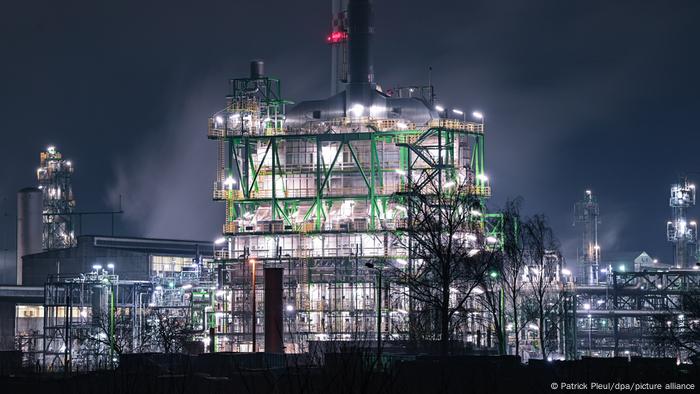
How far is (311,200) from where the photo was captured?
106875mm

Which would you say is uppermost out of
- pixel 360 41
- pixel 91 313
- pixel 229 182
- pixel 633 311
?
pixel 360 41

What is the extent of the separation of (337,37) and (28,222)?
185ft

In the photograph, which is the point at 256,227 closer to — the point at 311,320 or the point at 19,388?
the point at 311,320

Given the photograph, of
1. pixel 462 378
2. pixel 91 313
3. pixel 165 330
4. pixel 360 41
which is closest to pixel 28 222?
pixel 91 313

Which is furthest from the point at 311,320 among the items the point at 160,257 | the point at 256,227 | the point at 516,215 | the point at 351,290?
the point at 160,257

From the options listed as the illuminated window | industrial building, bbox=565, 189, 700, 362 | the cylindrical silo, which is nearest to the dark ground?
industrial building, bbox=565, 189, 700, 362

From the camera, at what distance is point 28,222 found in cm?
15100

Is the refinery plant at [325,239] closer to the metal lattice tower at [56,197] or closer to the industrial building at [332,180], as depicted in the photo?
the industrial building at [332,180]

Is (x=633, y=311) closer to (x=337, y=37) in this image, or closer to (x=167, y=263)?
(x=337, y=37)

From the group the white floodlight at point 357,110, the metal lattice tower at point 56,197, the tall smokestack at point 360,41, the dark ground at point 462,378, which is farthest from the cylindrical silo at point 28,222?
the dark ground at point 462,378

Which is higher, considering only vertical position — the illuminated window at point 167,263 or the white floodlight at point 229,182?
the white floodlight at point 229,182

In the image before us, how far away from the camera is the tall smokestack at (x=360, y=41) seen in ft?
364

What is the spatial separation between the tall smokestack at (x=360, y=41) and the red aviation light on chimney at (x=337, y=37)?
2.40 m

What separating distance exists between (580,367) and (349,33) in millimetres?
70839
